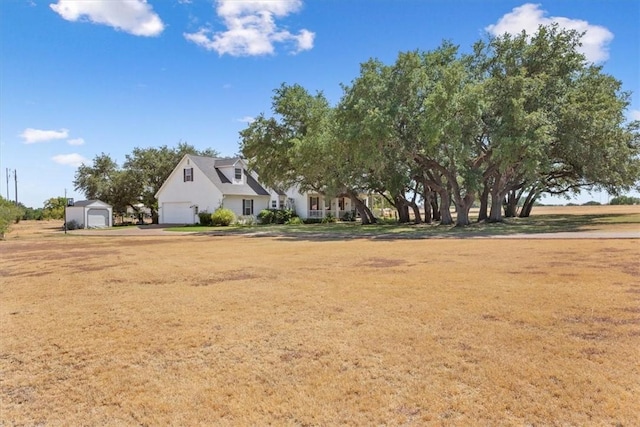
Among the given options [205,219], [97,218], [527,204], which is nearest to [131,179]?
[97,218]

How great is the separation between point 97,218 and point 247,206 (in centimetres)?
1319

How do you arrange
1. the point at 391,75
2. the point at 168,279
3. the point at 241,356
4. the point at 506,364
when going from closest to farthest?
the point at 506,364, the point at 241,356, the point at 168,279, the point at 391,75

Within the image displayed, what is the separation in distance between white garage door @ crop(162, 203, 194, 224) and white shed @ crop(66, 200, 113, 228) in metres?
5.00

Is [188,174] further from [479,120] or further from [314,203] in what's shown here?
[479,120]

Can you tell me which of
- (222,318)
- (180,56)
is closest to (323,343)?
(222,318)

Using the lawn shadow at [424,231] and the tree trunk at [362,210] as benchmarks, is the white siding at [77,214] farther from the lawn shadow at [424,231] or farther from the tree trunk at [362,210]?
the tree trunk at [362,210]

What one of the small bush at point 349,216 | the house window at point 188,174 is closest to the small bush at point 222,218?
the house window at point 188,174

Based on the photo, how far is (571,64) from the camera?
27016 mm

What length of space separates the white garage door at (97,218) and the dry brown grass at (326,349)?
30780 millimetres

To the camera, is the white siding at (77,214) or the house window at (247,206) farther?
the house window at (247,206)

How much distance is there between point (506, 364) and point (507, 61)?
89.8 ft

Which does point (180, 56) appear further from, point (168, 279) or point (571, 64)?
point (571, 64)

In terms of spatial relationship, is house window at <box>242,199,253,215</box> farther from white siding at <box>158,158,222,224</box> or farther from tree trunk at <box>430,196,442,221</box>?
tree trunk at <box>430,196,442,221</box>

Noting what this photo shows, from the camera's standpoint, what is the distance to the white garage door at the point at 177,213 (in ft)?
131
